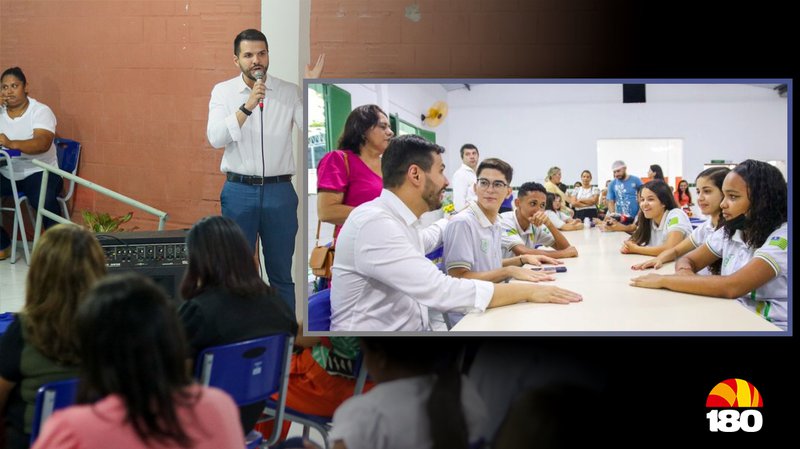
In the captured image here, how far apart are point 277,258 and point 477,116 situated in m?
1.00

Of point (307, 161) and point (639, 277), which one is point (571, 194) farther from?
point (307, 161)

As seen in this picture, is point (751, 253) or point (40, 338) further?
point (751, 253)

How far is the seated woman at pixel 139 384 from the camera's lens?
1.82m

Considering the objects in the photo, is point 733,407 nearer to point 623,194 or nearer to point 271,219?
point 623,194

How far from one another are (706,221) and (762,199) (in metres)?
0.22

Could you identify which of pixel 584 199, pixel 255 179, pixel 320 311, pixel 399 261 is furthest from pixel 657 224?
pixel 255 179

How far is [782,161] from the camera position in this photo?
3.36 meters

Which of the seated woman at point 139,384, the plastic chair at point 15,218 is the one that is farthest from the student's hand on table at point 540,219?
the plastic chair at point 15,218

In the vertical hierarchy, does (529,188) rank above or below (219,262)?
above

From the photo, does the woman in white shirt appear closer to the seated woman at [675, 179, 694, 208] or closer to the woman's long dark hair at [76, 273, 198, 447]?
the seated woman at [675, 179, 694, 208]

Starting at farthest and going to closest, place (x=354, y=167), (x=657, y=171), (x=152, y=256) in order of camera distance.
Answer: (x=657, y=171)
(x=354, y=167)
(x=152, y=256)

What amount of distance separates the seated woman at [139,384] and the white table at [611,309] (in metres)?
1.53

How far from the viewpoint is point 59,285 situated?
2.39 meters

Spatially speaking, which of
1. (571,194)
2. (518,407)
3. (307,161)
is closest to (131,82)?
(307,161)
